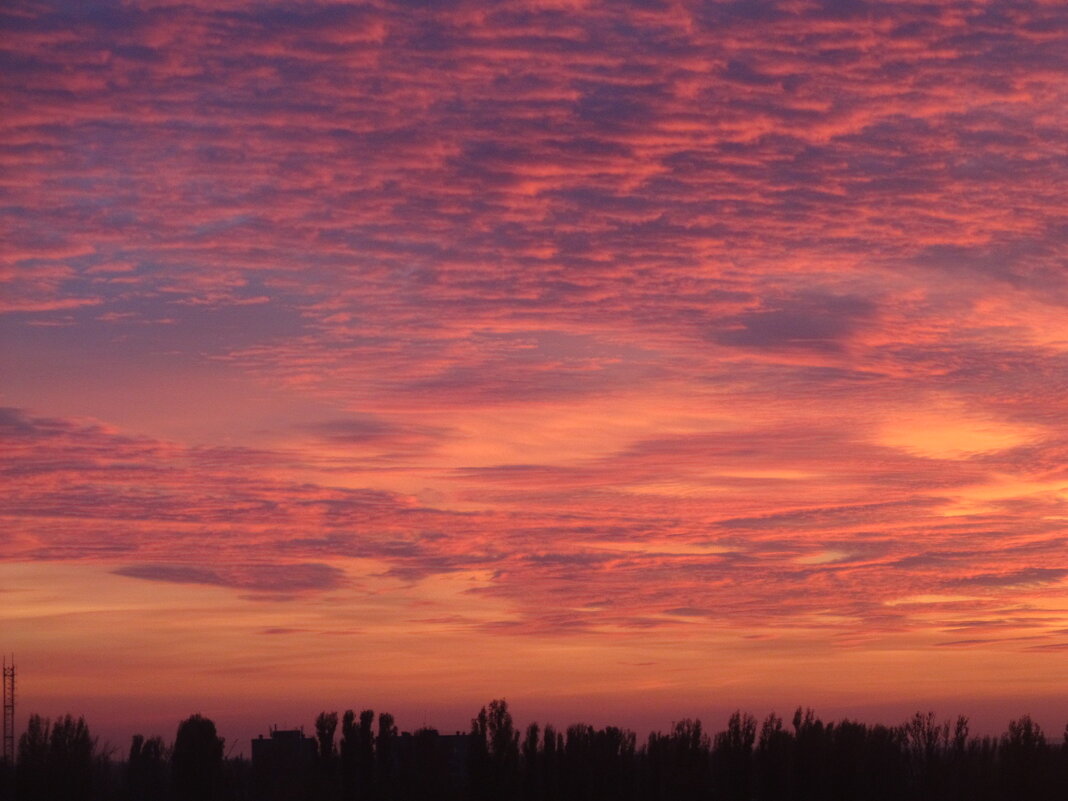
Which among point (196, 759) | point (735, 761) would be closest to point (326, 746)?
point (196, 759)

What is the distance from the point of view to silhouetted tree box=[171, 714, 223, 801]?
→ 10112 cm

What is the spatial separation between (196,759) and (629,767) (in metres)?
33.5

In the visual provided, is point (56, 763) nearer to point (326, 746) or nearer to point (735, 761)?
point (326, 746)


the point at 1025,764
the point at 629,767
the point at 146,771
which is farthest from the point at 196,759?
the point at 1025,764

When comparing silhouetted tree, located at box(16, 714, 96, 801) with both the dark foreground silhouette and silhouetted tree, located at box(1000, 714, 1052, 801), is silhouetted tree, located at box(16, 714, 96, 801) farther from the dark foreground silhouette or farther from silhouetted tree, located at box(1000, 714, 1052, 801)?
silhouetted tree, located at box(1000, 714, 1052, 801)

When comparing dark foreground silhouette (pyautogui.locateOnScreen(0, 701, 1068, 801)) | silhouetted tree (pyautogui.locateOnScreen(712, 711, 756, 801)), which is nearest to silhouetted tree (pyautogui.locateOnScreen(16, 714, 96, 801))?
dark foreground silhouette (pyautogui.locateOnScreen(0, 701, 1068, 801))

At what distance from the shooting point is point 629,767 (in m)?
104

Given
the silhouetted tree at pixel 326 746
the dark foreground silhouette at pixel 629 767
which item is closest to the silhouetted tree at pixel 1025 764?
the dark foreground silhouette at pixel 629 767

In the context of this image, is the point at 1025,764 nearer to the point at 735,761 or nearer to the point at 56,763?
the point at 735,761

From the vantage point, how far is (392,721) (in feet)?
351

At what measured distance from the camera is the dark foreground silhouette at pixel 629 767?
326ft

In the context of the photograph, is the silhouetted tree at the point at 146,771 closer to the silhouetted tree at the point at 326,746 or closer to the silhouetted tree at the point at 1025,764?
the silhouetted tree at the point at 326,746

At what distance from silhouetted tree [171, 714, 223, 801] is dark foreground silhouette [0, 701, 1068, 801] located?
0.09 m

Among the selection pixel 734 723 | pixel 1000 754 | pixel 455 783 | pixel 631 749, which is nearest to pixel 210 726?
pixel 455 783
